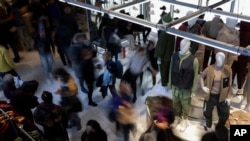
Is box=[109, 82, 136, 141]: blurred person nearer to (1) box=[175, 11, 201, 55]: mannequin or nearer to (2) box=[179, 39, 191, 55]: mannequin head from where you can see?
(2) box=[179, 39, 191, 55]: mannequin head

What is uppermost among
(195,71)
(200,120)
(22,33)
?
(195,71)

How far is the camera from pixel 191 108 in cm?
514

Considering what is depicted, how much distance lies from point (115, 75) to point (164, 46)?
948mm

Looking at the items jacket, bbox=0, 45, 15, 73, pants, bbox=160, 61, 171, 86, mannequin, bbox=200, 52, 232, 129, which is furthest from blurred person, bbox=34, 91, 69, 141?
pants, bbox=160, 61, 171, 86

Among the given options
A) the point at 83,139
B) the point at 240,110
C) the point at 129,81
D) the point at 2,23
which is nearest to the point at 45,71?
the point at 2,23

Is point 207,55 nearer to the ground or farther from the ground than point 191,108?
farther from the ground

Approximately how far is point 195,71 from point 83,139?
1833 millimetres

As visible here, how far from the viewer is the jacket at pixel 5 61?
17.8 ft

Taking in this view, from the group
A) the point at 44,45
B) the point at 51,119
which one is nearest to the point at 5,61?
the point at 44,45

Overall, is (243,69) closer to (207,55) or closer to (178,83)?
(207,55)

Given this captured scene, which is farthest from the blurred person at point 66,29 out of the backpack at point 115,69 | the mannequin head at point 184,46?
the mannequin head at point 184,46

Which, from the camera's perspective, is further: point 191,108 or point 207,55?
point 207,55

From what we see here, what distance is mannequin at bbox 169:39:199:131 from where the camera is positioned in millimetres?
4484

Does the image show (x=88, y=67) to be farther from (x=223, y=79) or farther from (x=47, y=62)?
(x=223, y=79)
